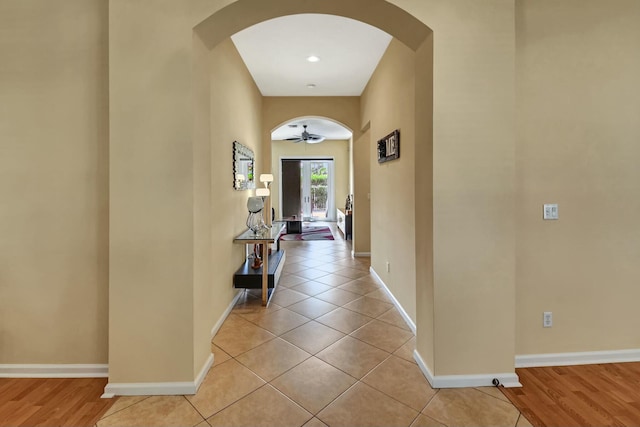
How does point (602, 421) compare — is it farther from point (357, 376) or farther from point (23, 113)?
point (23, 113)

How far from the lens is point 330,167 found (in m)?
10.8

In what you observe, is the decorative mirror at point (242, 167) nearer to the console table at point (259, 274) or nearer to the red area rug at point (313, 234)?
the console table at point (259, 274)

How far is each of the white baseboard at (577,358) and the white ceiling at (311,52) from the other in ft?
10.9

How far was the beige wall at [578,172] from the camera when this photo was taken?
7.12 feet

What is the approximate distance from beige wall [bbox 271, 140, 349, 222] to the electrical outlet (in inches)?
342

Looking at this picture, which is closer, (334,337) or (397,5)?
(397,5)

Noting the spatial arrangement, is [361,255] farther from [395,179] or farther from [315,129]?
[315,129]

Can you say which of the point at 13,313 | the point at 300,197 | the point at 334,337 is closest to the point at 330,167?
the point at 300,197

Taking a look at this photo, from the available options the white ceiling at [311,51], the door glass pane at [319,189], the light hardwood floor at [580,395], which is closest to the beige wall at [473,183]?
the light hardwood floor at [580,395]

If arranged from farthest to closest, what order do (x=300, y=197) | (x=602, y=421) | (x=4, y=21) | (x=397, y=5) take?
(x=300, y=197), (x=4, y=21), (x=397, y=5), (x=602, y=421)

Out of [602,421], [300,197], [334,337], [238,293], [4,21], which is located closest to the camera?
[602,421]

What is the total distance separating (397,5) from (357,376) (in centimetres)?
253

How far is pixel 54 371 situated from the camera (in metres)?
2.15

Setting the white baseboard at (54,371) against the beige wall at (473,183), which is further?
the white baseboard at (54,371)
